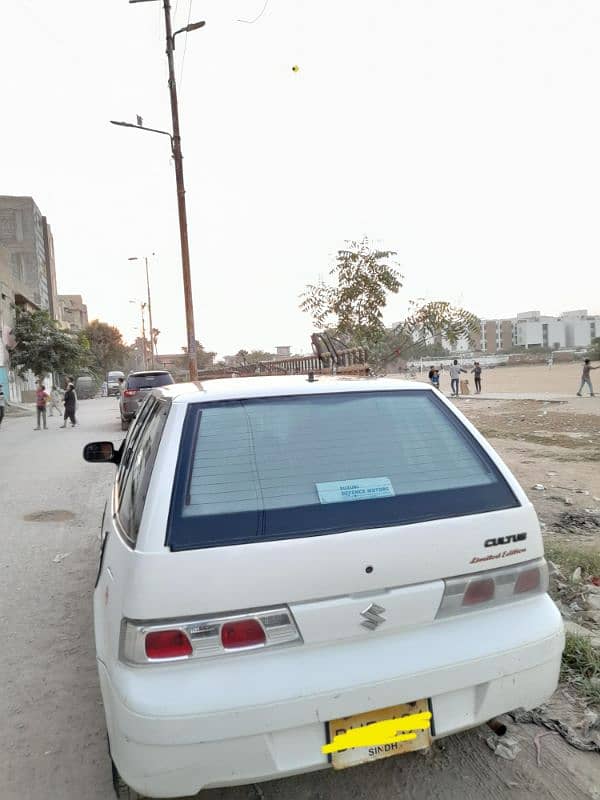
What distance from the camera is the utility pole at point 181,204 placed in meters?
16.0

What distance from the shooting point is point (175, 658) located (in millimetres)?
1917

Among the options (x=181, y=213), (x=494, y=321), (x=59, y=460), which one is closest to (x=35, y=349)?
(x=181, y=213)

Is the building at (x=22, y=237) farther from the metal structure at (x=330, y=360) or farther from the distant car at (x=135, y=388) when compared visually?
the metal structure at (x=330, y=360)

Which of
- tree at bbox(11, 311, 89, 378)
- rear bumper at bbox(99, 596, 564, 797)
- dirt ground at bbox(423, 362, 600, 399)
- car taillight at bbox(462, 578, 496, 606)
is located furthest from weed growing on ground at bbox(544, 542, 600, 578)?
tree at bbox(11, 311, 89, 378)

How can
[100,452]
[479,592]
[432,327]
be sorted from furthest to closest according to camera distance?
1. [432,327]
2. [100,452]
3. [479,592]

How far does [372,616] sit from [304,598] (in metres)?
0.25

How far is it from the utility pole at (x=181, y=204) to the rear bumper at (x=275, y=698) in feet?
47.5

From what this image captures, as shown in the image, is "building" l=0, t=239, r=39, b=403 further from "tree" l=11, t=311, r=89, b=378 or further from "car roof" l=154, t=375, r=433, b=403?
"car roof" l=154, t=375, r=433, b=403

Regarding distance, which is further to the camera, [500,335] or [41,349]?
[500,335]

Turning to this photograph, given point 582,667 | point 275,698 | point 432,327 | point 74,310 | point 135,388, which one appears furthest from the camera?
point 74,310

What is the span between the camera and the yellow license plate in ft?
6.52

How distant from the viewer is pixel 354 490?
2229 mm

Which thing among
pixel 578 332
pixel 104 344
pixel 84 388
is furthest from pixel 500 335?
pixel 84 388

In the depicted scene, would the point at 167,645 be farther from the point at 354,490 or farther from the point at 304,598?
the point at 354,490
